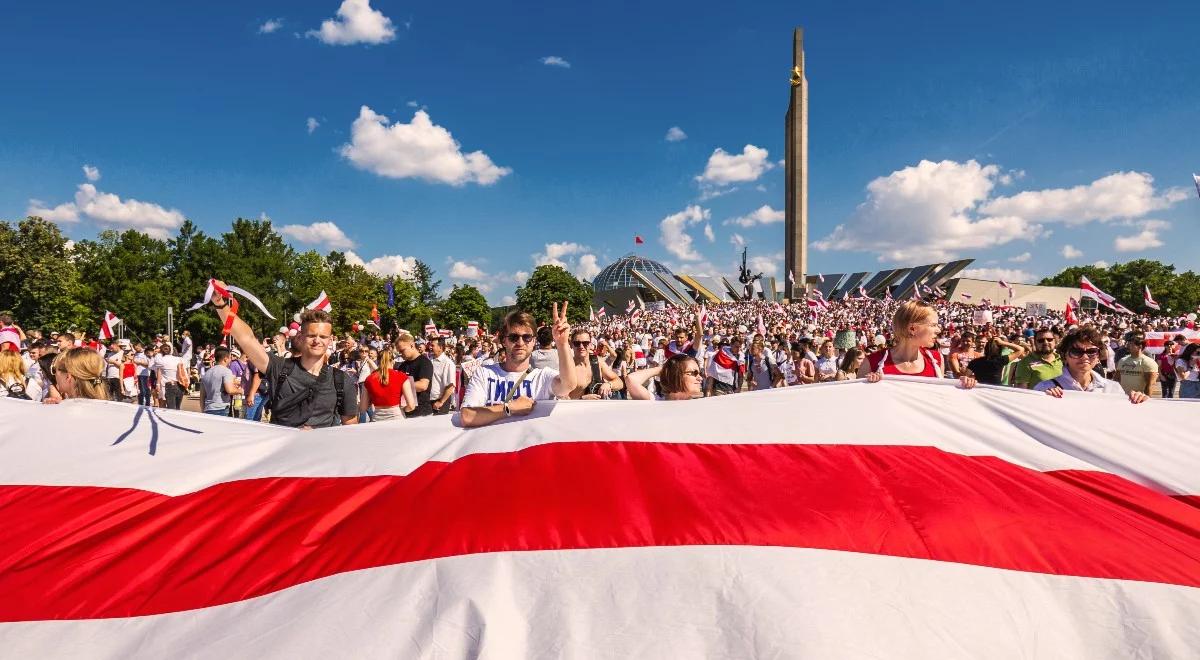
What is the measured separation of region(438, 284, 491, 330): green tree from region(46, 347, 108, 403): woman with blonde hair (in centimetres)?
7702

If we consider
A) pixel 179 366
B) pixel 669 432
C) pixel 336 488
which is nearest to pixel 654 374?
pixel 669 432

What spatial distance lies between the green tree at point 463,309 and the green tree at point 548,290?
532 cm

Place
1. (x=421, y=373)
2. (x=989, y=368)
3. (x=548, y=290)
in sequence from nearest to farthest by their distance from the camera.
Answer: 1. (x=989, y=368)
2. (x=421, y=373)
3. (x=548, y=290)

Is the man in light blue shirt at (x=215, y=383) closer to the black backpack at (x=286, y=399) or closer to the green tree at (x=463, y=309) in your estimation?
the black backpack at (x=286, y=399)

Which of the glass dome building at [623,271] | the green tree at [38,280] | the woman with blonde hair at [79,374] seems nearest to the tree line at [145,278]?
the green tree at [38,280]

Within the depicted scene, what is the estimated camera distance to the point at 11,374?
26.4 feet

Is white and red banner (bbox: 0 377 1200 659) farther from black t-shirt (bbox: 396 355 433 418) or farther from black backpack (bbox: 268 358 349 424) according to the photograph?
black t-shirt (bbox: 396 355 433 418)

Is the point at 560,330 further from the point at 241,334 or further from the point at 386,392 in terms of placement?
the point at 386,392

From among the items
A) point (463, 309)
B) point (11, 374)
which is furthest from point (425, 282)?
point (11, 374)

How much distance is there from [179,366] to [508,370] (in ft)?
41.2

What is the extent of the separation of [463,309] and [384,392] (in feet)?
256

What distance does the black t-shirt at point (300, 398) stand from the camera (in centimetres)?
398

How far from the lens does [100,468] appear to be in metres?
3.25

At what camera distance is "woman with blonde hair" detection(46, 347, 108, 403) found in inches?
151
